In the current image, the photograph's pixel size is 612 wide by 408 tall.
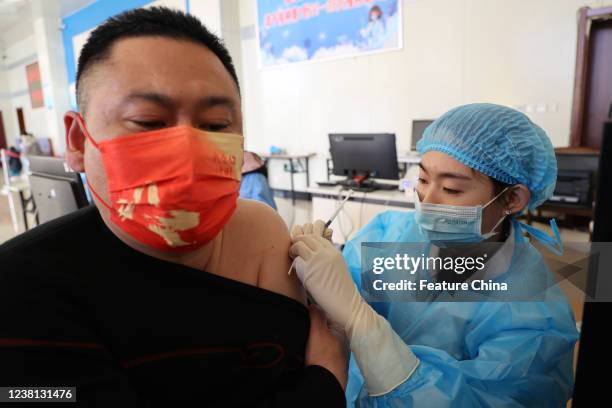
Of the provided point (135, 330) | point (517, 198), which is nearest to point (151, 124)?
point (135, 330)

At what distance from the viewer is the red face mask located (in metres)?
0.55

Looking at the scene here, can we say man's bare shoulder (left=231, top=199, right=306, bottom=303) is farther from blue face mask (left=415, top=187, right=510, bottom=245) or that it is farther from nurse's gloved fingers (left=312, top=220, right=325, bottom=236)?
blue face mask (left=415, top=187, right=510, bottom=245)

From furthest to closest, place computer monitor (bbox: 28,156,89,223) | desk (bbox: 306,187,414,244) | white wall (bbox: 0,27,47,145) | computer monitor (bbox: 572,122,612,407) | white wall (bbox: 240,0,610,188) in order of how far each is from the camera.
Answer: white wall (bbox: 0,27,47,145), white wall (bbox: 240,0,610,188), desk (bbox: 306,187,414,244), computer monitor (bbox: 28,156,89,223), computer monitor (bbox: 572,122,612,407)

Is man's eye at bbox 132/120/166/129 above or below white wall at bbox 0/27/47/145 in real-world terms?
below

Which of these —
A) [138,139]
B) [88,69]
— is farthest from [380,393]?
[88,69]

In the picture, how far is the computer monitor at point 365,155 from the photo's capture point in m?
2.91

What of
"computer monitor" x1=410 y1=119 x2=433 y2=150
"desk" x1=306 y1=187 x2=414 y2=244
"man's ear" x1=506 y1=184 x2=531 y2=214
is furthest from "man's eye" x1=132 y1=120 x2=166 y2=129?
"computer monitor" x1=410 y1=119 x2=433 y2=150

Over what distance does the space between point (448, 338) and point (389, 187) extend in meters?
2.35

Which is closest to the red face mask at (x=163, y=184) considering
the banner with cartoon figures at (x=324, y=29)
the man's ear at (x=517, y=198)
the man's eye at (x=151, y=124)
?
the man's eye at (x=151, y=124)

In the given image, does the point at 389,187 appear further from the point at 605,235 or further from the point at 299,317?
the point at 605,235

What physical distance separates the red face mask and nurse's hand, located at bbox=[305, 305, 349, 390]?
30 centimetres

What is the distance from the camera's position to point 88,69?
60cm

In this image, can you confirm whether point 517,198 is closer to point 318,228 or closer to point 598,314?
point 318,228

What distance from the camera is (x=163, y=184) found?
1.82 feet
